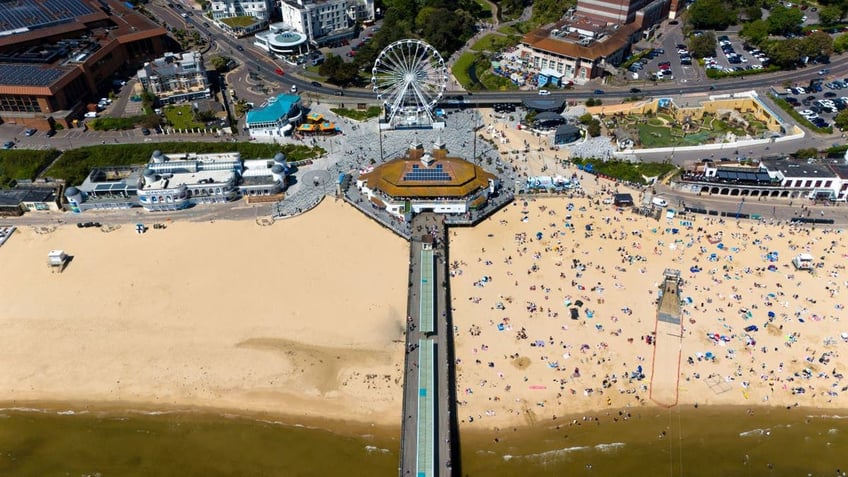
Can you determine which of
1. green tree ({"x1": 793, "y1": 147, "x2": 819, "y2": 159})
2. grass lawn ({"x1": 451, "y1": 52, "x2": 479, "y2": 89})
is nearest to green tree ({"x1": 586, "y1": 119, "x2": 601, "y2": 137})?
grass lawn ({"x1": 451, "y1": 52, "x2": 479, "y2": 89})

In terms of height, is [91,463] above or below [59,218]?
below

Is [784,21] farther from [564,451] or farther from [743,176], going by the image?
[564,451]

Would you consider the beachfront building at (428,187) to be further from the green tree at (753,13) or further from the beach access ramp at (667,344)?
the green tree at (753,13)

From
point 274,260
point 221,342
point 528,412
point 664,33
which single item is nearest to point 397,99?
point 274,260

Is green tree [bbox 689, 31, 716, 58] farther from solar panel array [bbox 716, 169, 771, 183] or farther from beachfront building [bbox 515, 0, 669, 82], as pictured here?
solar panel array [bbox 716, 169, 771, 183]

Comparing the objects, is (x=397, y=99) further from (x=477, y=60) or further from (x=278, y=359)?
(x=278, y=359)

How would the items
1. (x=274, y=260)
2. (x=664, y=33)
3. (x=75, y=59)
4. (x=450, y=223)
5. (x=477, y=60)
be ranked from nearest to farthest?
(x=274, y=260)
(x=450, y=223)
(x=75, y=59)
(x=477, y=60)
(x=664, y=33)

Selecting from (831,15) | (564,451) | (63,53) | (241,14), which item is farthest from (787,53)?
(63,53)
